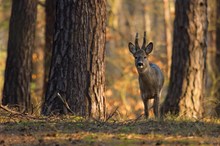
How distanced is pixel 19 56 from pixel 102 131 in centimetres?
600

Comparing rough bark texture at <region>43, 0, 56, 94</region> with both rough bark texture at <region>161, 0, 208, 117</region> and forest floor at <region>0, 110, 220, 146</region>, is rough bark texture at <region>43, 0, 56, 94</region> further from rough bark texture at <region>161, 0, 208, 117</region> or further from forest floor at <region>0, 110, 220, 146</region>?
forest floor at <region>0, 110, 220, 146</region>

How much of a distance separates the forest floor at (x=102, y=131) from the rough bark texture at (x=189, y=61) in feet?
13.6

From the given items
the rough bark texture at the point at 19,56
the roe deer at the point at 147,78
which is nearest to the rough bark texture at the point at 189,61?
the roe deer at the point at 147,78

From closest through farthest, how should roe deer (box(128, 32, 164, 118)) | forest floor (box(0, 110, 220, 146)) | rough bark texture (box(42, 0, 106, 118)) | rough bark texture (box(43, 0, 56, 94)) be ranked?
1. forest floor (box(0, 110, 220, 146))
2. rough bark texture (box(42, 0, 106, 118))
3. roe deer (box(128, 32, 164, 118))
4. rough bark texture (box(43, 0, 56, 94))

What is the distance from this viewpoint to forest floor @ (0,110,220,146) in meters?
8.91

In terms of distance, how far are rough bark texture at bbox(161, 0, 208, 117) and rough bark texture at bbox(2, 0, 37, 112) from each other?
10.7 ft

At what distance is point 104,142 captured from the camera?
29.0 ft

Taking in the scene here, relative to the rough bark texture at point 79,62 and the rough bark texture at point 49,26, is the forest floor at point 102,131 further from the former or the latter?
the rough bark texture at point 49,26

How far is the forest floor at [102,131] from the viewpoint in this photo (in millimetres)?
8914

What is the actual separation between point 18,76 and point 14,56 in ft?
1.50

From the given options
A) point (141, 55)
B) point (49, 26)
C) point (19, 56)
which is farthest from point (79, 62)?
point (49, 26)

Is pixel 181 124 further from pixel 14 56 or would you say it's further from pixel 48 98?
pixel 14 56

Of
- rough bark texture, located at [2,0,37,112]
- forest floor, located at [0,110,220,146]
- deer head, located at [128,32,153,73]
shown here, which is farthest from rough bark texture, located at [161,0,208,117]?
forest floor, located at [0,110,220,146]

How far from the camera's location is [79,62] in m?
11.5
